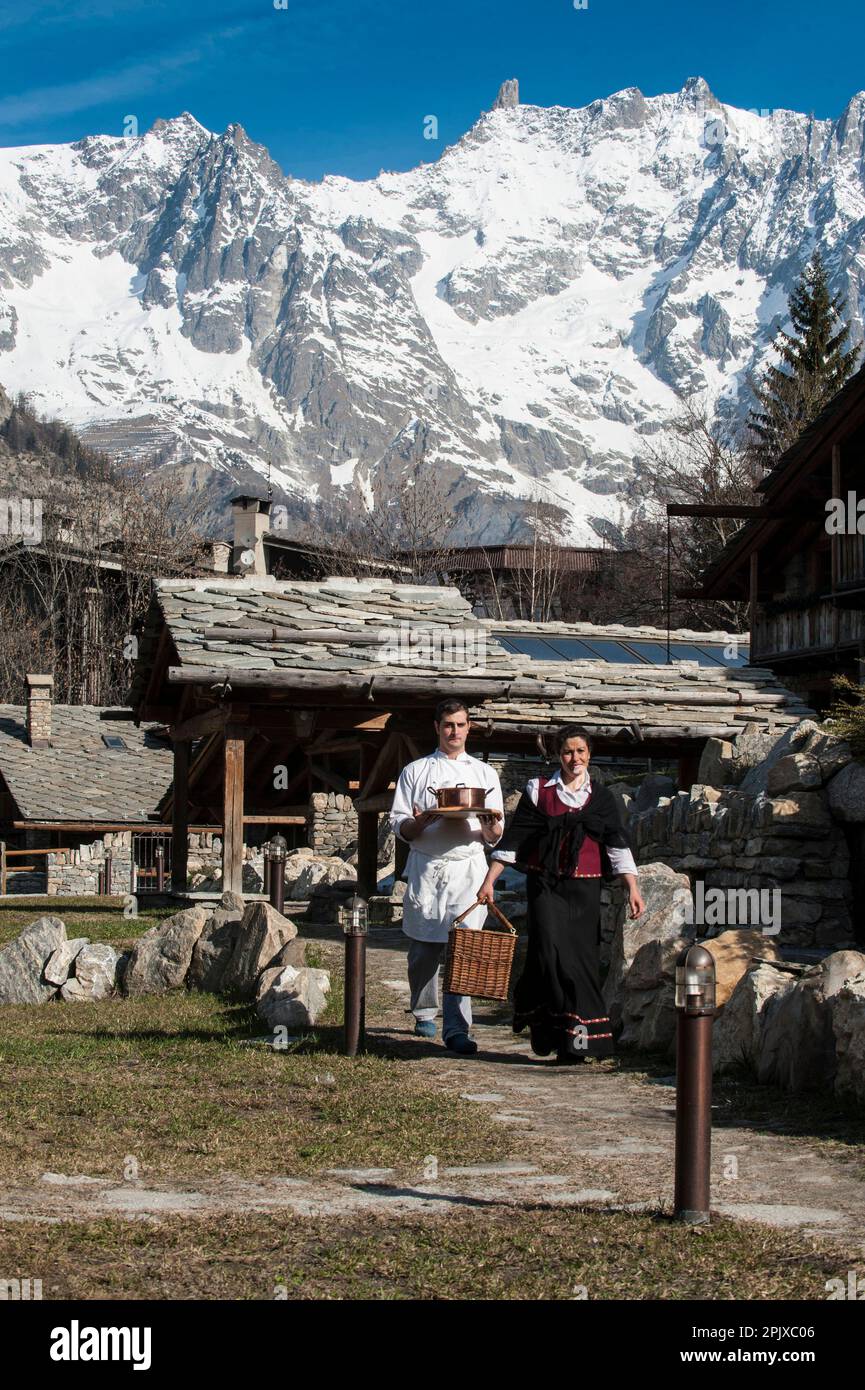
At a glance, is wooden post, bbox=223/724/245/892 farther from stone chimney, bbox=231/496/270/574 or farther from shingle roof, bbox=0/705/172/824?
shingle roof, bbox=0/705/172/824

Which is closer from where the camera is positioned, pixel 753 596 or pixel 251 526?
pixel 251 526

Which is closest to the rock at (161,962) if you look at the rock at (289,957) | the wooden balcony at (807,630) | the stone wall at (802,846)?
the rock at (289,957)

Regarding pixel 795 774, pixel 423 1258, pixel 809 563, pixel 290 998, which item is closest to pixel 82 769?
pixel 809 563

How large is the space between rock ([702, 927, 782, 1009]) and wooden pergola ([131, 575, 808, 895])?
7.93 metres

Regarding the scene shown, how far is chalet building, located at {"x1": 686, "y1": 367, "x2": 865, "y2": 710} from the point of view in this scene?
25109mm

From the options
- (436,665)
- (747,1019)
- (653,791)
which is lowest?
(747,1019)

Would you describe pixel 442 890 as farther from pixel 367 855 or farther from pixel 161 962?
pixel 367 855

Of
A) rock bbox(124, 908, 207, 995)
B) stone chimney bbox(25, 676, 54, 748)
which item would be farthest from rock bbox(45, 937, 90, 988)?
stone chimney bbox(25, 676, 54, 748)

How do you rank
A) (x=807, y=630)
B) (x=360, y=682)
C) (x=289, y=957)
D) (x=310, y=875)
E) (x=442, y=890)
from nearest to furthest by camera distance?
(x=442, y=890) < (x=289, y=957) < (x=360, y=682) < (x=310, y=875) < (x=807, y=630)

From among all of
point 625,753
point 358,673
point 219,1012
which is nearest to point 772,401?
point 625,753

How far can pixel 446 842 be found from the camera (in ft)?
29.9

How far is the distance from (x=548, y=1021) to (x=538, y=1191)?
290 cm

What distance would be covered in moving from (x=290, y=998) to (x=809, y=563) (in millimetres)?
21015
